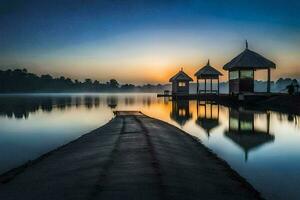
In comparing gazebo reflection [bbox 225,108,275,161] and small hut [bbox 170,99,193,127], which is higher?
gazebo reflection [bbox 225,108,275,161]

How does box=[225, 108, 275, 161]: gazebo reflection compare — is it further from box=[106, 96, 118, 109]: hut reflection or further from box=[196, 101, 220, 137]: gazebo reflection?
box=[106, 96, 118, 109]: hut reflection

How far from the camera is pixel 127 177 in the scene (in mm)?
9172

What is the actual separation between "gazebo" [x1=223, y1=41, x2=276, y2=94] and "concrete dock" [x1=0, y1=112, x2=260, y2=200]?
111 ft

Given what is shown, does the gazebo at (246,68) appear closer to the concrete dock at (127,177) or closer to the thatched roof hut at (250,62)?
the thatched roof hut at (250,62)

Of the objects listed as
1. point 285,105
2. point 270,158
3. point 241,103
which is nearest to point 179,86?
point 241,103

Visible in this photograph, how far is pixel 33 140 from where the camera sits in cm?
2131

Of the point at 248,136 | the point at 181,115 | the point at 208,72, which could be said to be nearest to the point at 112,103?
the point at 208,72

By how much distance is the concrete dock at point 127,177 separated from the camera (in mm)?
8055

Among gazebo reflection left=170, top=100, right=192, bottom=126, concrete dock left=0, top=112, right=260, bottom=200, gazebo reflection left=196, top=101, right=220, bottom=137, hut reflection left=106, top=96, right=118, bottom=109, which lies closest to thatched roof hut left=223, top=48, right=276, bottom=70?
gazebo reflection left=196, top=101, right=220, bottom=137

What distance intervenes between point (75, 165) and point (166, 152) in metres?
3.70

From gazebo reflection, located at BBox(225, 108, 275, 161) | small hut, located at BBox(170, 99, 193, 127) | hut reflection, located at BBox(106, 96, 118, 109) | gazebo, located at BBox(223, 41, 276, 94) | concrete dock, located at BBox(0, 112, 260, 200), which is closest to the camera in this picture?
concrete dock, located at BBox(0, 112, 260, 200)

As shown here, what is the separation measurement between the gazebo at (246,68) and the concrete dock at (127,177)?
33870mm

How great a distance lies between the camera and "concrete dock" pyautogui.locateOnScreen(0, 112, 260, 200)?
26.4 ft

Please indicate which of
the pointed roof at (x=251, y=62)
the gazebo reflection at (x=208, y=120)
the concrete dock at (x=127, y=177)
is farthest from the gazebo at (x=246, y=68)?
the concrete dock at (x=127, y=177)
